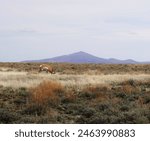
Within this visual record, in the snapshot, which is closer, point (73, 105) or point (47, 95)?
point (73, 105)

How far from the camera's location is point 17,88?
70.6 ft

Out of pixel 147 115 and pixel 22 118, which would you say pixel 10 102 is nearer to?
pixel 22 118

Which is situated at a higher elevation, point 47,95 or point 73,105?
point 47,95

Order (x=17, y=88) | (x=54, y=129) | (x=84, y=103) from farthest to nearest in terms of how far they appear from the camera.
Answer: (x=17, y=88), (x=84, y=103), (x=54, y=129)

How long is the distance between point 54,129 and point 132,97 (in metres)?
9.13

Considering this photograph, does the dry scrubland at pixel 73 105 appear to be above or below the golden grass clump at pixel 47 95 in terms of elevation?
below

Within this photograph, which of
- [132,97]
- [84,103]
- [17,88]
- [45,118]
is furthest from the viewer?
[17,88]

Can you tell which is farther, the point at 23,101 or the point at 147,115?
the point at 23,101

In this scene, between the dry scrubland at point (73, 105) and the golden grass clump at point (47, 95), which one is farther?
the golden grass clump at point (47, 95)

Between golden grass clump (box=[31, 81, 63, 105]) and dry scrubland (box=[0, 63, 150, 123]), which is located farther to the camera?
golden grass clump (box=[31, 81, 63, 105])

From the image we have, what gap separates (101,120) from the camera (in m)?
13.8

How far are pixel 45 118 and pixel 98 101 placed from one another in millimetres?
4104

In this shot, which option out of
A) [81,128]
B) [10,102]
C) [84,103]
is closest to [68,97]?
[84,103]

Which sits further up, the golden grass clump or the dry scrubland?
the golden grass clump
